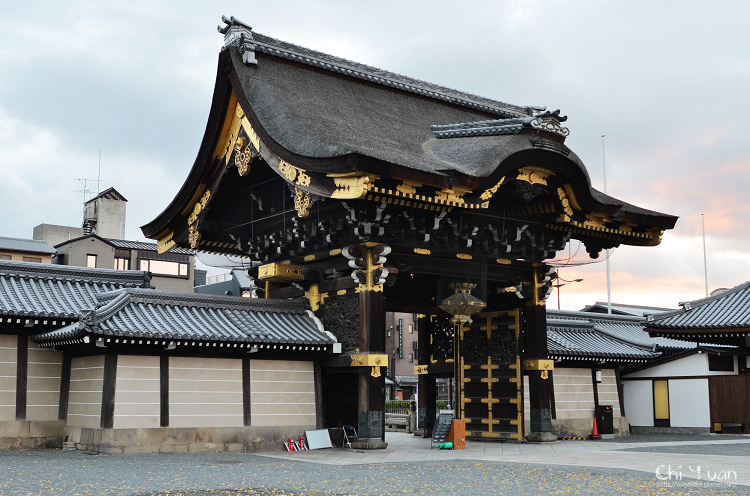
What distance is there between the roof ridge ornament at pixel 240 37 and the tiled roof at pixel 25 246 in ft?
124

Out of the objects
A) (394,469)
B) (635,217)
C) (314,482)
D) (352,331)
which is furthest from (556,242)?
(314,482)

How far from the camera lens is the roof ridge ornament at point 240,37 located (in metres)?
21.4

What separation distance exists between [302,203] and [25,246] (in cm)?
4198

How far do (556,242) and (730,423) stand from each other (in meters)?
10.0

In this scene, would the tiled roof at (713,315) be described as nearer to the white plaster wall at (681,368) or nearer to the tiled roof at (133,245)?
the white plaster wall at (681,368)

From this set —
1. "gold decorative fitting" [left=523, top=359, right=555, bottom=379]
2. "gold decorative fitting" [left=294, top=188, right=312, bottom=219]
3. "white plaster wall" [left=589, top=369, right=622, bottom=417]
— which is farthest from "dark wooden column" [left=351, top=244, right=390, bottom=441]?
"white plaster wall" [left=589, top=369, right=622, bottom=417]

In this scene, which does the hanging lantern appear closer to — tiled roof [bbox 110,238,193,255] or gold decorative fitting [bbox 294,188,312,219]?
gold decorative fitting [bbox 294,188,312,219]

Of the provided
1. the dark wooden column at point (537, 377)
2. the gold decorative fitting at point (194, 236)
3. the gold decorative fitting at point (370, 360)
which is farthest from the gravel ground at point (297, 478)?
the gold decorative fitting at point (194, 236)

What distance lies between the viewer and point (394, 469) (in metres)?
14.9

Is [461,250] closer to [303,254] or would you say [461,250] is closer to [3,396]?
[303,254]

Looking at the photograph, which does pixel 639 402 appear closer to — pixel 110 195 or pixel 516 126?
pixel 516 126

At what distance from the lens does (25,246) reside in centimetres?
5441

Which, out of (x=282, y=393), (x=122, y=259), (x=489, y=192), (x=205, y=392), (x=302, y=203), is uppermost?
(x=122, y=259)

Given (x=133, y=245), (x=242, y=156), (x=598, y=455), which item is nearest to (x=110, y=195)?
(x=133, y=245)
